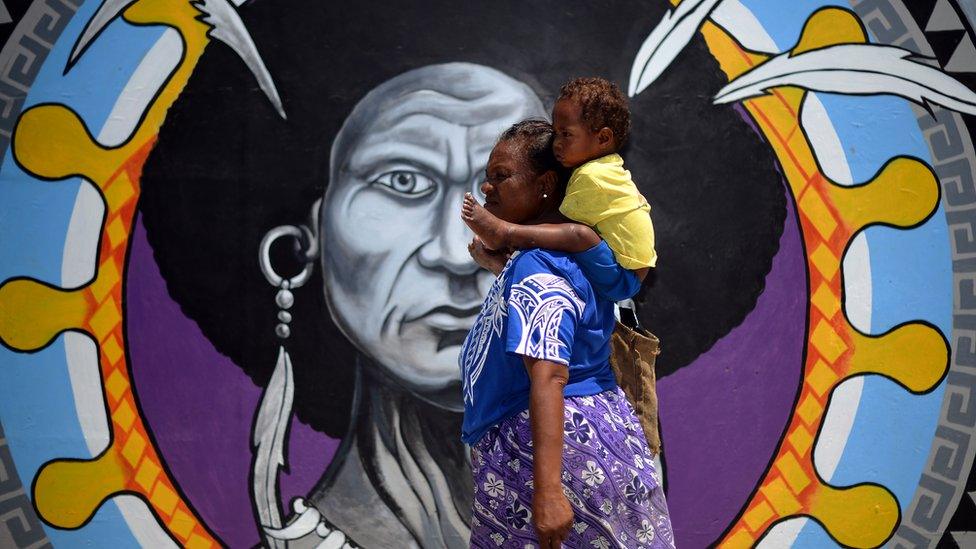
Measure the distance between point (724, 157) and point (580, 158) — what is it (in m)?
1.87

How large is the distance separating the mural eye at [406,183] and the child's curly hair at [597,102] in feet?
5.72

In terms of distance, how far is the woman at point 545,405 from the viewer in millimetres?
1981

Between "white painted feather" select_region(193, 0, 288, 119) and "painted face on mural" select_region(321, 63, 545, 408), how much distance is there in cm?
41

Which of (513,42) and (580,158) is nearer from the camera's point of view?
(580,158)

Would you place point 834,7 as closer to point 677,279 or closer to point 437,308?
point 677,279

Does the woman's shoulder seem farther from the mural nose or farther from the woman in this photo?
the mural nose

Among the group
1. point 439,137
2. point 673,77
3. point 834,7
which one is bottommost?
point 439,137

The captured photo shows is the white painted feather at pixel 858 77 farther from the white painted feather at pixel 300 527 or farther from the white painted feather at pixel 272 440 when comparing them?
the white painted feather at pixel 300 527

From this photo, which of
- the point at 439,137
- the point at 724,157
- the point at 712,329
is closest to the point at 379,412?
the point at 439,137

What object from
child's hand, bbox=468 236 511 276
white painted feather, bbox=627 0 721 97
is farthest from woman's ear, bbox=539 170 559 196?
white painted feather, bbox=627 0 721 97

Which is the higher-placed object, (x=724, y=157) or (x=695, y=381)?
(x=724, y=157)

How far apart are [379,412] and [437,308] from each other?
0.46 metres

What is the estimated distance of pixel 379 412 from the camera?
12.4 feet

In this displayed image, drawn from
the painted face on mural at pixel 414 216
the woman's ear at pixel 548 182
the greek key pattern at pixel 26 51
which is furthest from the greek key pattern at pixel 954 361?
the greek key pattern at pixel 26 51
